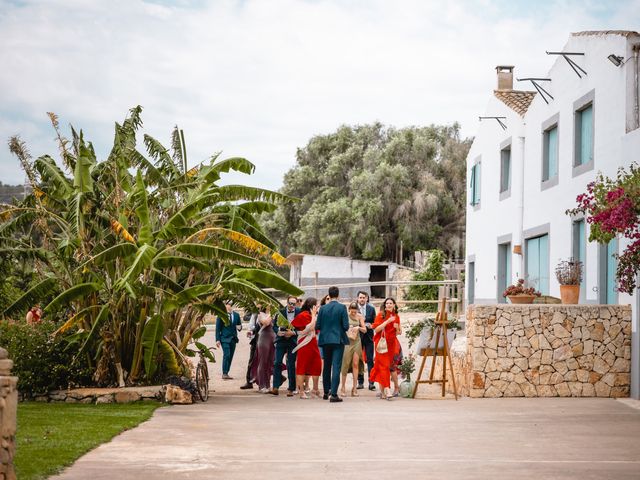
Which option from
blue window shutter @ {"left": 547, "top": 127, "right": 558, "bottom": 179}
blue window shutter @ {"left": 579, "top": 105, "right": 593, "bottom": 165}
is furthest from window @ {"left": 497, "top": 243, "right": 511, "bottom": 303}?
blue window shutter @ {"left": 579, "top": 105, "right": 593, "bottom": 165}

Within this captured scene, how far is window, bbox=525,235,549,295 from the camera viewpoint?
22.4 meters

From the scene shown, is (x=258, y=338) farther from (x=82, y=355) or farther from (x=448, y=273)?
(x=448, y=273)

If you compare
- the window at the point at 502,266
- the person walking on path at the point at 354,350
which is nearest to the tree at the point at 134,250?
the person walking on path at the point at 354,350

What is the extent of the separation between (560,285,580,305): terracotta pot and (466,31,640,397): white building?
28.4 inches

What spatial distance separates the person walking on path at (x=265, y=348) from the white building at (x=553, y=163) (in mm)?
6542

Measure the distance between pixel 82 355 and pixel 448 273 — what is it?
26225mm

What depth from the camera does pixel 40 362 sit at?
1622 centimetres

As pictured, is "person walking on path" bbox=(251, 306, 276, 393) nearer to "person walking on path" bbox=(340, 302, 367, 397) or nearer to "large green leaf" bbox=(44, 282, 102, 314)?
"person walking on path" bbox=(340, 302, 367, 397)

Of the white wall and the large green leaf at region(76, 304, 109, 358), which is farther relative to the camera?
the white wall

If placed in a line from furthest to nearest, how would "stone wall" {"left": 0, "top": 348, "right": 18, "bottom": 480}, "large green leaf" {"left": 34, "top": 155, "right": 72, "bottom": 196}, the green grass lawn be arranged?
"large green leaf" {"left": 34, "top": 155, "right": 72, "bottom": 196}
the green grass lawn
"stone wall" {"left": 0, "top": 348, "right": 18, "bottom": 480}

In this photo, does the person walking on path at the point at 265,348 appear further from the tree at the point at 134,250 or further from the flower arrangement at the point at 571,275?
the flower arrangement at the point at 571,275

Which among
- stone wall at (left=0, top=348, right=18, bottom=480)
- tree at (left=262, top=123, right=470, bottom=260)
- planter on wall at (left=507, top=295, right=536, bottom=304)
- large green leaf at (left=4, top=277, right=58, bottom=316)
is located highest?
tree at (left=262, top=123, right=470, bottom=260)

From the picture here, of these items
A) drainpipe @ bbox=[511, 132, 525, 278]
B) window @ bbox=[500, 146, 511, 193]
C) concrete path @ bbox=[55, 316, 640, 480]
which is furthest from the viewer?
window @ bbox=[500, 146, 511, 193]

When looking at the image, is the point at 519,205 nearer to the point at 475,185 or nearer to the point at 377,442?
the point at 475,185
